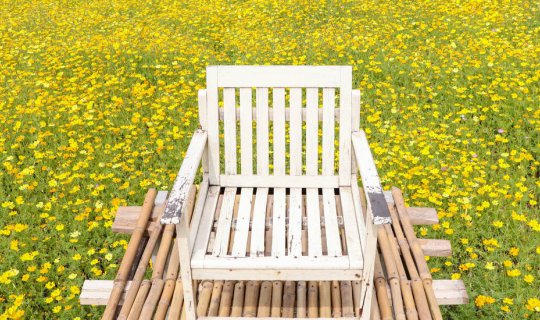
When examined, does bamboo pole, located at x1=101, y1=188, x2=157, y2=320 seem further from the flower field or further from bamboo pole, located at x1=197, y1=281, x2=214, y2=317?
the flower field

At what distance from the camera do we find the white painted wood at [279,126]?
9.53 feet

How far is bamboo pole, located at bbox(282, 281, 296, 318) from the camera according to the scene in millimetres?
2676

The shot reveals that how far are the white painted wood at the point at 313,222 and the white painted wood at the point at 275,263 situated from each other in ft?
0.22

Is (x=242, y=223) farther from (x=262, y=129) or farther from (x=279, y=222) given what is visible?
(x=262, y=129)

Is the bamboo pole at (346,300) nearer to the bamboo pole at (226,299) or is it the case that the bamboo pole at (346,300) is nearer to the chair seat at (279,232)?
the chair seat at (279,232)

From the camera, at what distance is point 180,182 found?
2.28 m

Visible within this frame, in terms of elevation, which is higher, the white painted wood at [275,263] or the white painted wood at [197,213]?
the white painted wood at [197,213]

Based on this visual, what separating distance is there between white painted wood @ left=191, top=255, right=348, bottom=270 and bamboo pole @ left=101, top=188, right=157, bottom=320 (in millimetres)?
578

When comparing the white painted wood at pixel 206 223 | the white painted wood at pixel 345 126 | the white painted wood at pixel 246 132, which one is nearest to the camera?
the white painted wood at pixel 206 223

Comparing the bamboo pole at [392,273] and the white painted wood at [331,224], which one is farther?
the bamboo pole at [392,273]

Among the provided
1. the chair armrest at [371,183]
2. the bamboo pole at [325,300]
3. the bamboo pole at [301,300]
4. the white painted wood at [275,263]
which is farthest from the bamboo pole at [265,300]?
the chair armrest at [371,183]

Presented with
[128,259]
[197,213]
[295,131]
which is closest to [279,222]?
[197,213]

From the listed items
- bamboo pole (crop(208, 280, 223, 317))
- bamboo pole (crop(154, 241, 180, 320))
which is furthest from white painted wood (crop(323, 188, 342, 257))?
bamboo pole (crop(154, 241, 180, 320))

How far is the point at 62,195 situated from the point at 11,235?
484 mm
